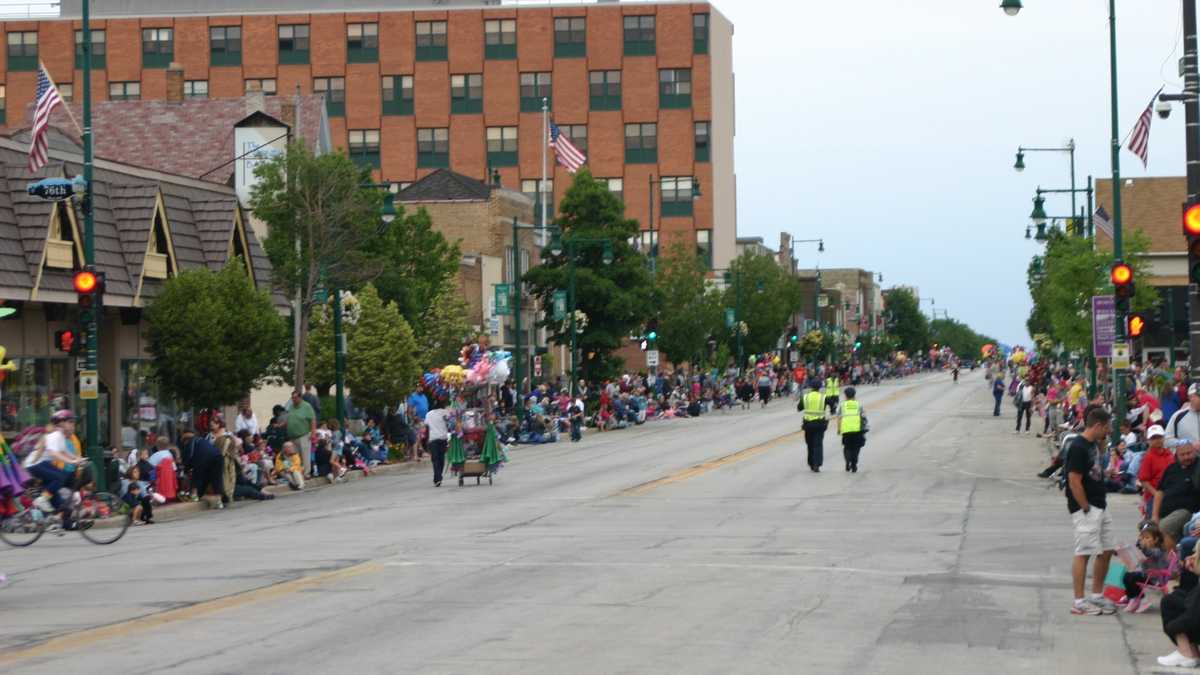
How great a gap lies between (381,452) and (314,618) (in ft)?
89.2

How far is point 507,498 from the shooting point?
28609 millimetres

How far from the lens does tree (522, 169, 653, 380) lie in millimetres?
68750

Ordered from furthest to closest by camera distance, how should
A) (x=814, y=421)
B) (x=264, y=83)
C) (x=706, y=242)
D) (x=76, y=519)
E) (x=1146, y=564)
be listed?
(x=706, y=242) → (x=264, y=83) → (x=814, y=421) → (x=76, y=519) → (x=1146, y=564)

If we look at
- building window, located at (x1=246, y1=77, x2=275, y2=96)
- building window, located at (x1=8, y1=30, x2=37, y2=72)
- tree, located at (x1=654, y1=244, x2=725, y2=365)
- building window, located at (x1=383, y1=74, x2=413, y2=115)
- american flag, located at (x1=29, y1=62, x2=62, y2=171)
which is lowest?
tree, located at (x1=654, y1=244, x2=725, y2=365)

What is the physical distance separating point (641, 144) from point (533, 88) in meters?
7.53

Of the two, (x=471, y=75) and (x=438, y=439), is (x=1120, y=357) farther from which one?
(x=471, y=75)

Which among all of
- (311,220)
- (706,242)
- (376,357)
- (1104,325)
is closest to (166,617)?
(1104,325)

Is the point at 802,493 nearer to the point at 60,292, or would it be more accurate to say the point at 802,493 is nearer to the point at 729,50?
the point at 60,292

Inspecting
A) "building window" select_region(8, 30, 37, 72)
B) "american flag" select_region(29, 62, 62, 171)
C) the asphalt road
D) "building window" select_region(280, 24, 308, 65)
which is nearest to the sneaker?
the asphalt road

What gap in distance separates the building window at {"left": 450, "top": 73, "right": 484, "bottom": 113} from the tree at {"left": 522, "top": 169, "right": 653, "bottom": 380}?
120 ft

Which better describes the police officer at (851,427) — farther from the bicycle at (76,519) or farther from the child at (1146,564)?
the child at (1146,564)

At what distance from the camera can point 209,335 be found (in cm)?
3334

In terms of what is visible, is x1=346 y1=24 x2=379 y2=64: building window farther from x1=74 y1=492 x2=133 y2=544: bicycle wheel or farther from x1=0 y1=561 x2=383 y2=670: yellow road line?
x1=0 y1=561 x2=383 y2=670: yellow road line

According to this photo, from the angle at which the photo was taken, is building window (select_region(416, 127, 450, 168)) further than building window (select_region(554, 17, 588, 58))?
Yes
